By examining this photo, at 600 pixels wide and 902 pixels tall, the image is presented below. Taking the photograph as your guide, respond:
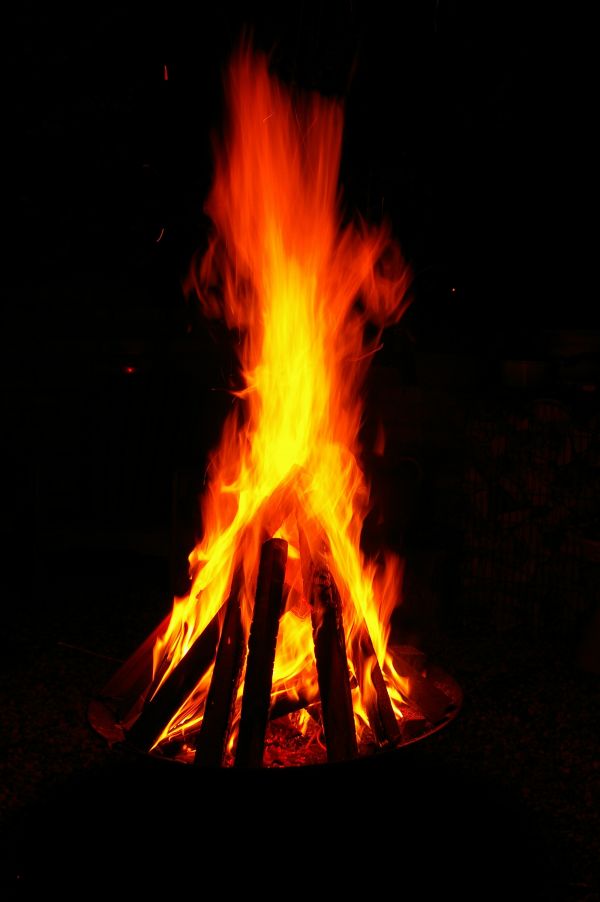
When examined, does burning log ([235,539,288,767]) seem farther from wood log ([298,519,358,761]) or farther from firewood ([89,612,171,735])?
firewood ([89,612,171,735])

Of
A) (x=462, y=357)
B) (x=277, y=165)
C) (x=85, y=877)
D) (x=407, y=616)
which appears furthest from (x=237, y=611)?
(x=462, y=357)

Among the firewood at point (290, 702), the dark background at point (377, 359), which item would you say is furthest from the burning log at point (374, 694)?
the dark background at point (377, 359)

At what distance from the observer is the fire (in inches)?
99.7

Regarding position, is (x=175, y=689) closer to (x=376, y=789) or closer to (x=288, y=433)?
(x=376, y=789)

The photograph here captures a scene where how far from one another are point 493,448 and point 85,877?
2.92m

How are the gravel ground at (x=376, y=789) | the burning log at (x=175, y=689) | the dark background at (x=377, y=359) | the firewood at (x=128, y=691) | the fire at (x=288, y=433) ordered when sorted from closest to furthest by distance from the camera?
the gravel ground at (x=376, y=789) → the burning log at (x=175, y=689) → the firewood at (x=128, y=691) → the fire at (x=288, y=433) → the dark background at (x=377, y=359)

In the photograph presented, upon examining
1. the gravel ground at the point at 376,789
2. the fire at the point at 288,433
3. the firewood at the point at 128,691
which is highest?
the fire at the point at 288,433

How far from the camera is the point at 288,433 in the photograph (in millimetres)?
3025

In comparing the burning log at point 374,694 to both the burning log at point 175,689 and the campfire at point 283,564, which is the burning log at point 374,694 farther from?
the burning log at point 175,689

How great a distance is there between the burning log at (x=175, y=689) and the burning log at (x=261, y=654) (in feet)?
0.56

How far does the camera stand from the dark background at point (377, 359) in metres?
3.64

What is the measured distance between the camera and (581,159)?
4758 mm

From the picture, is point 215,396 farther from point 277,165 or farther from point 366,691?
point 366,691

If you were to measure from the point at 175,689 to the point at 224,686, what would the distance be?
146 millimetres
